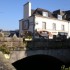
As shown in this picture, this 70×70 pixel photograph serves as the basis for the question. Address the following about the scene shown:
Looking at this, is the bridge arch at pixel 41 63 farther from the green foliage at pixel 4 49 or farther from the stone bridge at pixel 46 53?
the green foliage at pixel 4 49

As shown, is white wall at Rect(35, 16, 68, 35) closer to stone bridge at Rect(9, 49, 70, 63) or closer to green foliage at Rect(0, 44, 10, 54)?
stone bridge at Rect(9, 49, 70, 63)

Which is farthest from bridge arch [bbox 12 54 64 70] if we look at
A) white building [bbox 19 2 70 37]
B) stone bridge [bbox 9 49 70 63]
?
white building [bbox 19 2 70 37]

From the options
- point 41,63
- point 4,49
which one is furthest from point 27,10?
point 4,49

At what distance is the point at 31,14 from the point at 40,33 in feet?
20.0

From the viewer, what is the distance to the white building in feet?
145

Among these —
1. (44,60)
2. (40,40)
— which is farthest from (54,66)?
(40,40)

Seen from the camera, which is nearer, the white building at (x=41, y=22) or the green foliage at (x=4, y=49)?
the green foliage at (x=4, y=49)

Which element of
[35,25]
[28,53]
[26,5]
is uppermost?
[26,5]

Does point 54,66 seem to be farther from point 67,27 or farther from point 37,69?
point 67,27

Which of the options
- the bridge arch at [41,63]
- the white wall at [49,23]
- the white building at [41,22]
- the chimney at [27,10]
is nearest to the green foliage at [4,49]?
the bridge arch at [41,63]

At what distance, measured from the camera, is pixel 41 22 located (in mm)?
45312

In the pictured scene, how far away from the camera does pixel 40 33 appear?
43.3 meters

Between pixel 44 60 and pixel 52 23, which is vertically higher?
pixel 52 23

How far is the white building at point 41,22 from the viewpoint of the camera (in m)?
44.2
